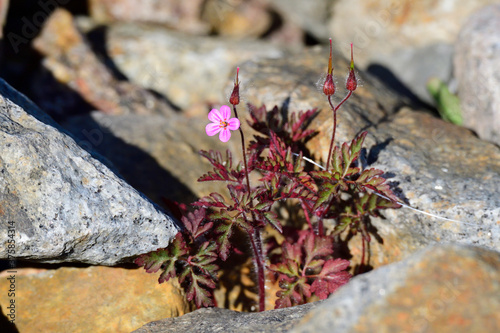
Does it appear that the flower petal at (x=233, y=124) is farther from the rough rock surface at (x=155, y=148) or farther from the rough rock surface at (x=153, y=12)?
the rough rock surface at (x=153, y=12)

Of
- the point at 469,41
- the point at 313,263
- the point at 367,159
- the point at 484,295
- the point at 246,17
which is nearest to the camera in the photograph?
the point at 484,295

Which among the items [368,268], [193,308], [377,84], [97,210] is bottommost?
[193,308]

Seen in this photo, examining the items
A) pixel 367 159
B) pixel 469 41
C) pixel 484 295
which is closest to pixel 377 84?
pixel 469 41

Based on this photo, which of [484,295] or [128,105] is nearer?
[484,295]

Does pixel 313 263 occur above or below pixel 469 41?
below

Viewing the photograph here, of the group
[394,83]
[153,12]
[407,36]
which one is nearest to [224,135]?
[394,83]

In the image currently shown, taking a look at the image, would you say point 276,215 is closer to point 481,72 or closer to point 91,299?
point 91,299

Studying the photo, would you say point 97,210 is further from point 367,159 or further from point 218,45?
point 218,45
